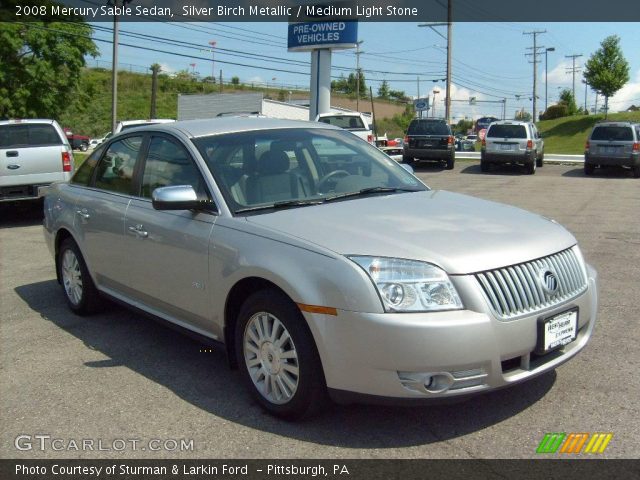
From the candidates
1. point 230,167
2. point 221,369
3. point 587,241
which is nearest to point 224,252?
point 230,167

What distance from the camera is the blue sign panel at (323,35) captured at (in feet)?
109

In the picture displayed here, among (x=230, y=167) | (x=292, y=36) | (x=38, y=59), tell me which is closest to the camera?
(x=230, y=167)

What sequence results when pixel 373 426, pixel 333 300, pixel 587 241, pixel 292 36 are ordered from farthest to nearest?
pixel 292 36 < pixel 587 241 < pixel 373 426 < pixel 333 300

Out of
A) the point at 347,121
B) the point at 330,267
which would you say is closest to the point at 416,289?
the point at 330,267

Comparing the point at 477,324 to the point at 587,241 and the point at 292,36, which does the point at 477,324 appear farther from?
the point at 292,36

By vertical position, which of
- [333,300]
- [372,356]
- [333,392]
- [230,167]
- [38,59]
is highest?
[38,59]

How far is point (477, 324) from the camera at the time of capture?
10.4 ft

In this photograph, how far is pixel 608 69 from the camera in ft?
143

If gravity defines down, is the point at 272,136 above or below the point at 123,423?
above

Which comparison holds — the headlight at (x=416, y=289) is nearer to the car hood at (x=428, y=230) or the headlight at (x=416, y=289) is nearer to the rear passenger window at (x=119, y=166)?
the car hood at (x=428, y=230)

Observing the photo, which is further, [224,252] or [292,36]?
[292,36]

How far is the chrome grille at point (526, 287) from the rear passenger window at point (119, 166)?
9.74 ft

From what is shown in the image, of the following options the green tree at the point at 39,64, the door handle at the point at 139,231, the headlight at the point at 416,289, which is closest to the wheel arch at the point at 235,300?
the headlight at the point at 416,289
